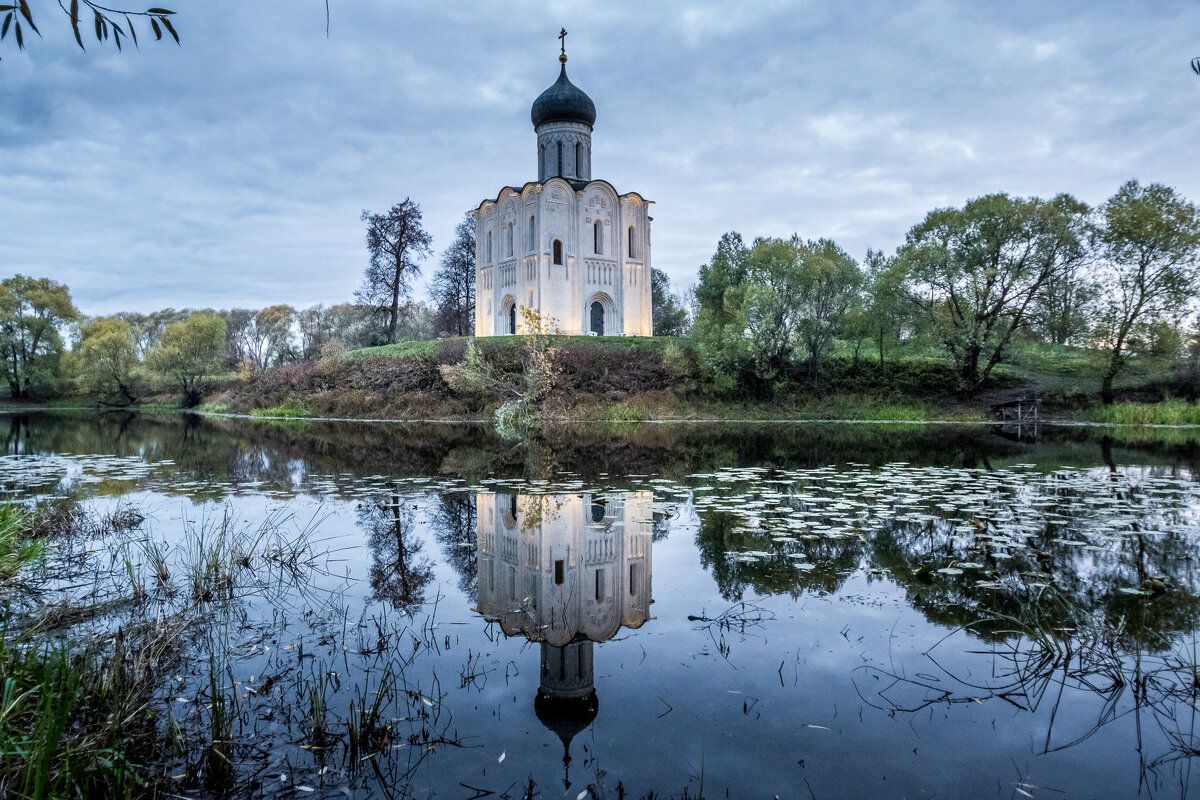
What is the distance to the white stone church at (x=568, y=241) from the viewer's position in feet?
129

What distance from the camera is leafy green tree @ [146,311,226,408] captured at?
143 feet

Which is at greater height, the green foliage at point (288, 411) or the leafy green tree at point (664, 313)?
the leafy green tree at point (664, 313)

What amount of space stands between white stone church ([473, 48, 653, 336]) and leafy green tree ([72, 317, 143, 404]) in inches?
1029

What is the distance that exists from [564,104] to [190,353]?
29.3 meters

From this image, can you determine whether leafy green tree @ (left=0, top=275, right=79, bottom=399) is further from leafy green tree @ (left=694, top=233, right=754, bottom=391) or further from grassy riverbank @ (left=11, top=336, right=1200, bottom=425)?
leafy green tree @ (left=694, top=233, right=754, bottom=391)

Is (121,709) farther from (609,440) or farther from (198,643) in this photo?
(609,440)

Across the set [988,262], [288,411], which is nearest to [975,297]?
[988,262]

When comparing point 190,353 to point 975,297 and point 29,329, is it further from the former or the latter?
point 975,297

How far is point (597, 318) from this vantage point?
41781 mm

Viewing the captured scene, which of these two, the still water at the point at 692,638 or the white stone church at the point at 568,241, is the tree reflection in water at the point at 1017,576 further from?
the white stone church at the point at 568,241

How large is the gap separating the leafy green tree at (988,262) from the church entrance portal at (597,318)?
18207mm

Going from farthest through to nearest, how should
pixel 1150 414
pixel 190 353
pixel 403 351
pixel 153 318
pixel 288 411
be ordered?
pixel 153 318 < pixel 190 353 < pixel 403 351 < pixel 288 411 < pixel 1150 414

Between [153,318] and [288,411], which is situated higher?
[153,318]

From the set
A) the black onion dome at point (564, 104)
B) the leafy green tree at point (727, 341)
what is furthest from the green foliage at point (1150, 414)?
the black onion dome at point (564, 104)
